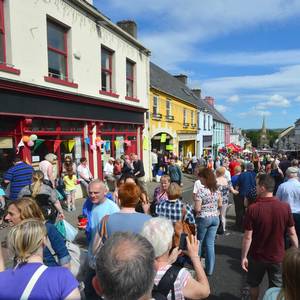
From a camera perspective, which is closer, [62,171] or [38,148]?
[38,148]

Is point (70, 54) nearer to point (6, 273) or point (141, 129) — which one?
point (141, 129)

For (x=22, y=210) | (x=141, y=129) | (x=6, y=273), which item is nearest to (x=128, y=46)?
(x=141, y=129)

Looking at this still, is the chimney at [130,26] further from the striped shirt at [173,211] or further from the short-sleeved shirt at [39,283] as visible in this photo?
the short-sleeved shirt at [39,283]

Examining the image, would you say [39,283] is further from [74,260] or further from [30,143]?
[30,143]

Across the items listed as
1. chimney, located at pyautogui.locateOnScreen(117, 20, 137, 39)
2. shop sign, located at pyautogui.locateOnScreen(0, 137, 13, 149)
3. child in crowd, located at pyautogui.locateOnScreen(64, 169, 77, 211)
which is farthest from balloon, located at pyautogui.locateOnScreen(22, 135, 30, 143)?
chimney, located at pyautogui.locateOnScreen(117, 20, 137, 39)

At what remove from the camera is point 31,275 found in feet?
7.07

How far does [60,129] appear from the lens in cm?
1073

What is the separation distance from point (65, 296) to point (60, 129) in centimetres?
909

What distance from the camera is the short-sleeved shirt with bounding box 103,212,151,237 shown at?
121 inches

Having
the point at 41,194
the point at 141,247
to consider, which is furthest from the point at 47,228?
the point at 41,194

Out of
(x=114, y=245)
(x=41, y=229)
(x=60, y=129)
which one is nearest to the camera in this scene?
(x=114, y=245)

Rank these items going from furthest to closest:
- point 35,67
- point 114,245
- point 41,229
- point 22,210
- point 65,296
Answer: point 35,67, point 22,210, point 41,229, point 65,296, point 114,245

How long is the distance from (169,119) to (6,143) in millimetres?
14450

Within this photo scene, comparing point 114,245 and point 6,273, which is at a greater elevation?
point 114,245
